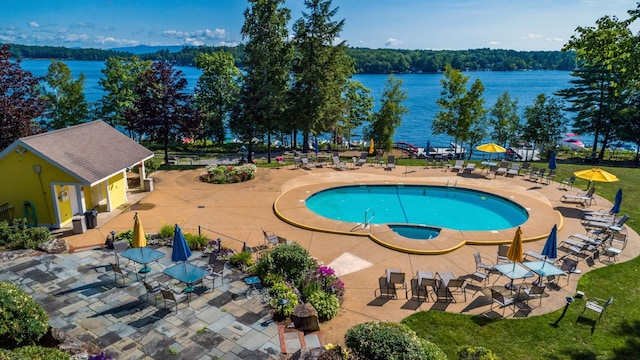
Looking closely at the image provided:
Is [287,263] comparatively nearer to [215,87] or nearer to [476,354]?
[476,354]

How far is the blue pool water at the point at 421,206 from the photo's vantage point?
2169 cm

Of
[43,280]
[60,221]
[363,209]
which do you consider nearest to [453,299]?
[363,209]

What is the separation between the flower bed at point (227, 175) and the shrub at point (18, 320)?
1778cm

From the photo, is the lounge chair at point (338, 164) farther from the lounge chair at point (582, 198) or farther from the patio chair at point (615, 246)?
the patio chair at point (615, 246)

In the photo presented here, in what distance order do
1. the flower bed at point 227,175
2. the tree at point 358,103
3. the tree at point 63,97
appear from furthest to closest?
the tree at point 358,103 → the tree at point 63,97 → the flower bed at point 227,175

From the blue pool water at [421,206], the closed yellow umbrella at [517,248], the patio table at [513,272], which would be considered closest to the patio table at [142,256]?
the blue pool water at [421,206]

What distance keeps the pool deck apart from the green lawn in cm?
47

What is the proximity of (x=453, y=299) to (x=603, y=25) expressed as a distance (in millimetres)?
11741

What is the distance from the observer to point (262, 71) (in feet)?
109

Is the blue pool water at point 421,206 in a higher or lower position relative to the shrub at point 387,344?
lower

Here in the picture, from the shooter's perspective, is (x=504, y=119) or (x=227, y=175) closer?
(x=227, y=175)

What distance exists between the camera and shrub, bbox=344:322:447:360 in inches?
324

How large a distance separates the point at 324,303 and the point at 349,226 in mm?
7643

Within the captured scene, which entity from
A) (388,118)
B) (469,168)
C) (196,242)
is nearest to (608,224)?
(469,168)
